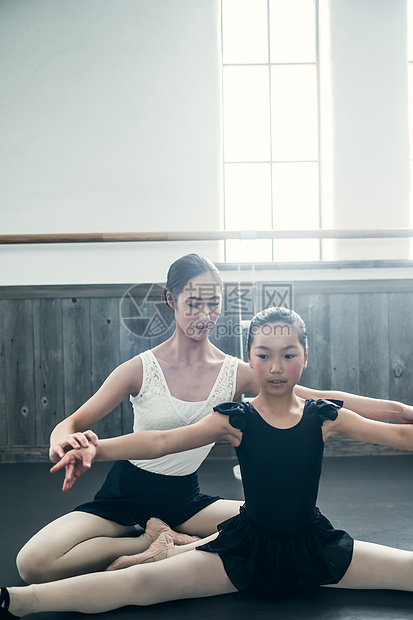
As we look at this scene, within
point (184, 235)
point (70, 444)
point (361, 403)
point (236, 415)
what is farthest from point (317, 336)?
point (70, 444)

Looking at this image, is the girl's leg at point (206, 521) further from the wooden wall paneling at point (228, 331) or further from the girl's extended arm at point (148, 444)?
the wooden wall paneling at point (228, 331)

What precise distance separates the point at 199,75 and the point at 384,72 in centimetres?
97

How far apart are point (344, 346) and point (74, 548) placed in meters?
1.78

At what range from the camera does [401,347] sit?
270 cm

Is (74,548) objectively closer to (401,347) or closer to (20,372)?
(20,372)

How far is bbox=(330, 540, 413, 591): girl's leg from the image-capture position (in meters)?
1.20

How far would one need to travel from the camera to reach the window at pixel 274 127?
2.92 meters

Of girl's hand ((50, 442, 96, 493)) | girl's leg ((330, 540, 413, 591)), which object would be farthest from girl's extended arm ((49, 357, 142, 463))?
girl's leg ((330, 540, 413, 591))

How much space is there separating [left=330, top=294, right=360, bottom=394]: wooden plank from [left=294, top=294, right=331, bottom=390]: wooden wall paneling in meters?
0.03

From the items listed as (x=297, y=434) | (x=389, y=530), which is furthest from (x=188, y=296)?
(x=389, y=530)

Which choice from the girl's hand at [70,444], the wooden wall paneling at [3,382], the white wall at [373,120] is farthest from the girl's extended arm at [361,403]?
the wooden wall paneling at [3,382]

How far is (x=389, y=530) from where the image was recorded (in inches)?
65.3

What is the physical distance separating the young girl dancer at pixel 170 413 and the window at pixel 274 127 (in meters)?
1.53

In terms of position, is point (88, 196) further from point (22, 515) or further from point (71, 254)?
point (22, 515)
